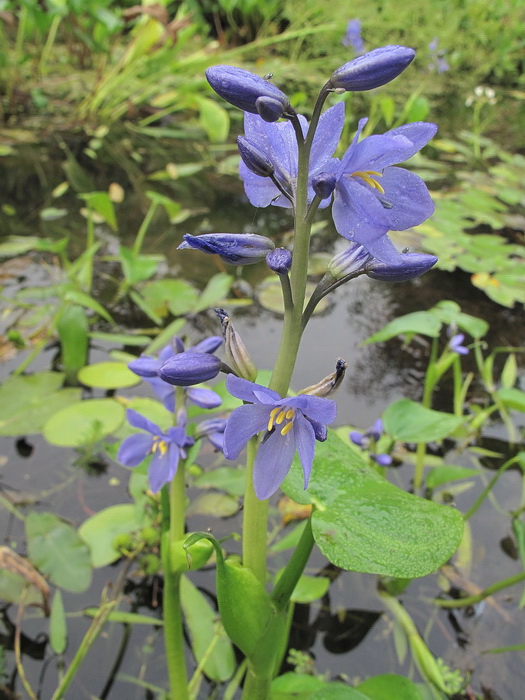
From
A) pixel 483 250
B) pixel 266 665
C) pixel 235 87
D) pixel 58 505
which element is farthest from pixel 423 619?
pixel 483 250

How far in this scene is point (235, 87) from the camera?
72cm

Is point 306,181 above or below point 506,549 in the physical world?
above

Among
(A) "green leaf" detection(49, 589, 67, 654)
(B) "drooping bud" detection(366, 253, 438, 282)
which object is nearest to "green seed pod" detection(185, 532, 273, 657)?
(B) "drooping bud" detection(366, 253, 438, 282)

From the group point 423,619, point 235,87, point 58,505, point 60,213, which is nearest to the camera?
point 235,87

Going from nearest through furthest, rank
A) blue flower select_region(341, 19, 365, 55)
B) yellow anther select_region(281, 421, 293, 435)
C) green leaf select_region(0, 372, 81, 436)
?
1. yellow anther select_region(281, 421, 293, 435)
2. green leaf select_region(0, 372, 81, 436)
3. blue flower select_region(341, 19, 365, 55)

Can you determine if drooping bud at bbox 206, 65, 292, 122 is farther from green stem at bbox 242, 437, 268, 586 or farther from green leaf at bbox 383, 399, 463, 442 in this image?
green leaf at bbox 383, 399, 463, 442

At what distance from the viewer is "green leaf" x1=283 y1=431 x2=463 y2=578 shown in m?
0.81

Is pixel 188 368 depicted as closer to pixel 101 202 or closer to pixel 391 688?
pixel 391 688

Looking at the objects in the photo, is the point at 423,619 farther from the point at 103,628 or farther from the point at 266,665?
the point at 103,628

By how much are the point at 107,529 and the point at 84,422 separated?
447 mm

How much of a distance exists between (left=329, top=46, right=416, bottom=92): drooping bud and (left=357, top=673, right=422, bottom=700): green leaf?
109cm

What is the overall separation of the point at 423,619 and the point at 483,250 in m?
2.51

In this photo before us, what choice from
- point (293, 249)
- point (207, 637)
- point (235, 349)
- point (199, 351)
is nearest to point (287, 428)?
point (235, 349)

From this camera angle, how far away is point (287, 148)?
2.73ft
